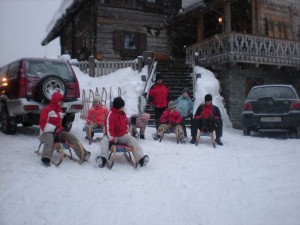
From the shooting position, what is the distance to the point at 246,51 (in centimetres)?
1520

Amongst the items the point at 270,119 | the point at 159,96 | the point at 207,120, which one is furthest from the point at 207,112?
the point at 270,119

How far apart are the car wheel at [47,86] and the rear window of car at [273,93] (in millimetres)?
6331

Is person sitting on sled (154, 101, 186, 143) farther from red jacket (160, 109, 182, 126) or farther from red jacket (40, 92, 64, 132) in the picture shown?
red jacket (40, 92, 64, 132)

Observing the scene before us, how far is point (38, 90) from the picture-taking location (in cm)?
774

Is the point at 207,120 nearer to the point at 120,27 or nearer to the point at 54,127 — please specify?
the point at 54,127

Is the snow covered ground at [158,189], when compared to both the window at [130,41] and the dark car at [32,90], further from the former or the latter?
the window at [130,41]

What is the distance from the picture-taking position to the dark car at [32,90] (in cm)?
779

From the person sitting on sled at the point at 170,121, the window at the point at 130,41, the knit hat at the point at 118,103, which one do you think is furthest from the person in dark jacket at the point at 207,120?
the window at the point at 130,41

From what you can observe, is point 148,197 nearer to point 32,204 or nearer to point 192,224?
point 192,224

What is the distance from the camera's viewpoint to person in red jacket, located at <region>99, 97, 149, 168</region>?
6.26m

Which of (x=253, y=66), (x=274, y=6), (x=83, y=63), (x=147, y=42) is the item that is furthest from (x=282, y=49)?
(x=83, y=63)

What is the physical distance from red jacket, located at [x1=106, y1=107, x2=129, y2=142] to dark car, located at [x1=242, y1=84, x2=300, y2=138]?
5323mm

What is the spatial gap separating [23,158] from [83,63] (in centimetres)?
1085

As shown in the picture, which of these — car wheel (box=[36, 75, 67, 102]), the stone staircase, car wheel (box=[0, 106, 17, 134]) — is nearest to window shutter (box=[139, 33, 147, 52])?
the stone staircase
